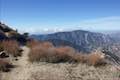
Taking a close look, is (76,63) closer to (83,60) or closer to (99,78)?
(83,60)

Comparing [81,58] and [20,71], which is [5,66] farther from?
[81,58]

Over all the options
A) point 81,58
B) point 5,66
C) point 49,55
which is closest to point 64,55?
point 49,55

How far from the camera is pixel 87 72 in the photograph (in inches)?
656

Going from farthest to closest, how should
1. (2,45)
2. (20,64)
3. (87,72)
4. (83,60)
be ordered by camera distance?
(2,45) < (83,60) < (20,64) < (87,72)

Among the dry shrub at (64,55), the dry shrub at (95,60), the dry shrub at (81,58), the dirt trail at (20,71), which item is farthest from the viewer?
the dry shrub at (81,58)

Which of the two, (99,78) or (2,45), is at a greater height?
(2,45)

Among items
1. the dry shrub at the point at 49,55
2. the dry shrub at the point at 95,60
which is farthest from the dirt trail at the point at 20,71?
the dry shrub at the point at 95,60

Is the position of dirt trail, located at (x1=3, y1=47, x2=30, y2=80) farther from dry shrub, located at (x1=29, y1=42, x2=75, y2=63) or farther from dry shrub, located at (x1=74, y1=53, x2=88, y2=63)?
dry shrub, located at (x1=74, y1=53, x2=88, y2=63)

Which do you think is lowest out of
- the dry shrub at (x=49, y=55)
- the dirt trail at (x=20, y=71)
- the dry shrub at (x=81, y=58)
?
the dirt trail at (x=20, y=71)

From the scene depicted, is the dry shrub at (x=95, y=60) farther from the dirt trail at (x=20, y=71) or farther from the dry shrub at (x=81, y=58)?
the dirt trail at (x=20, y=71)

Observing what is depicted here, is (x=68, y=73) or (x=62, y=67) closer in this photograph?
(x=68, y=73)

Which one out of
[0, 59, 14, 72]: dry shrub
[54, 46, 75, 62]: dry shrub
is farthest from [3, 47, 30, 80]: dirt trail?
[54, 46, 75, 62]: dry shrub

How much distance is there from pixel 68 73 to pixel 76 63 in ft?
10.8

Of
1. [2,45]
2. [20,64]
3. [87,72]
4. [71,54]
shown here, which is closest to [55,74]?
[87,72]
